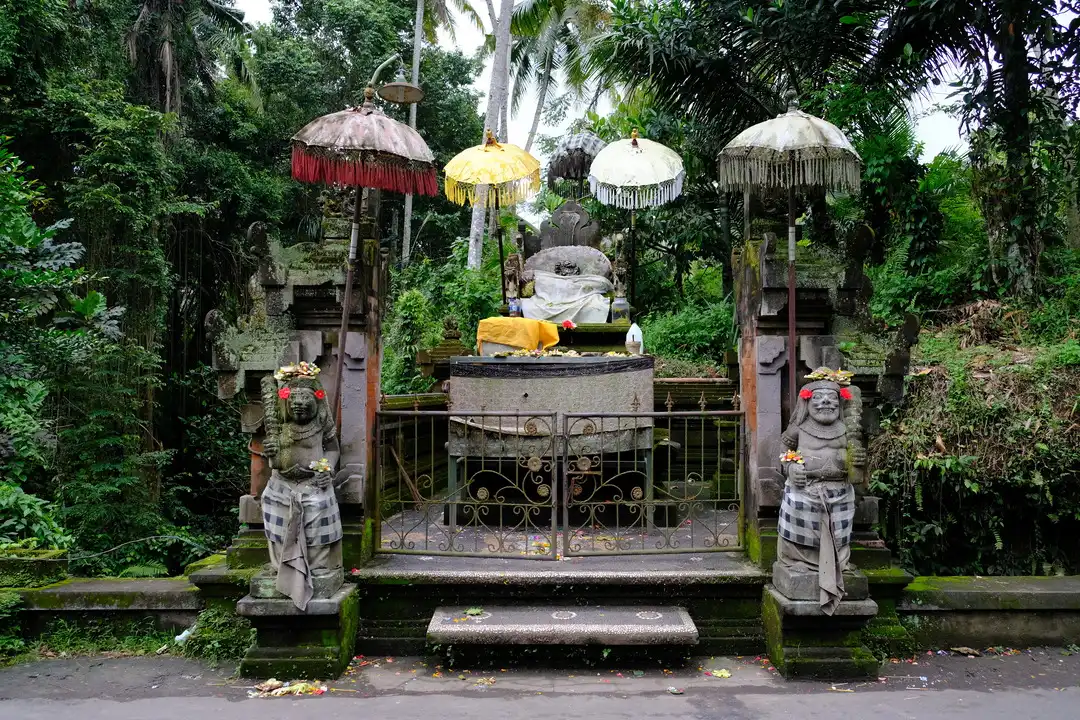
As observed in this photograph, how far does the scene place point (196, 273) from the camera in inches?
578

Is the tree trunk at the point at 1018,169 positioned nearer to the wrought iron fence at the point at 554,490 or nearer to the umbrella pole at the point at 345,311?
the wrought iron fence at the point at 554,490

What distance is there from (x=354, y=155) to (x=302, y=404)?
1746 millimetres

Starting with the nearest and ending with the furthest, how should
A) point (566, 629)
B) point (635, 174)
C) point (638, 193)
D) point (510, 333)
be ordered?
point (566, 629) < point (510, 333) < point (635, 174) < point (638, 193)

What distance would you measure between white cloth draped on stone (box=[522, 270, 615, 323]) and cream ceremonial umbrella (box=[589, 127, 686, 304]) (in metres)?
1.23

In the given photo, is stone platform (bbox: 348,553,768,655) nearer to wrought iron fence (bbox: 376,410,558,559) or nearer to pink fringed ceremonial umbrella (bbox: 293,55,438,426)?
wrought iron fence (bbox: 376,410,558,559)

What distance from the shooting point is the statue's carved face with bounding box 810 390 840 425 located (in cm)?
500

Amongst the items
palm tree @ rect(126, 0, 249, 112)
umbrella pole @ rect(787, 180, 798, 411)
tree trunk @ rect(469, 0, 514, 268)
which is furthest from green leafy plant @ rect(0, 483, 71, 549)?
palm tree @ rect(126, 0, 249, 112)

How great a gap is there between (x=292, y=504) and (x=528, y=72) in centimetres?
2694

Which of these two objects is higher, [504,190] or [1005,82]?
[1005,82]

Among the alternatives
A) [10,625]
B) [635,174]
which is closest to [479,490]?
[10,625]

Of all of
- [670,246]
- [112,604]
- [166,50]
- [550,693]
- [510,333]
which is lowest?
[550,693]

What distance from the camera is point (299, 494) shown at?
5.00 metres

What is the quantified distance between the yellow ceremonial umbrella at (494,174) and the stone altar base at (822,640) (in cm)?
643

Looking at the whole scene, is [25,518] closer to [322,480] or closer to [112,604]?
[112,604]
